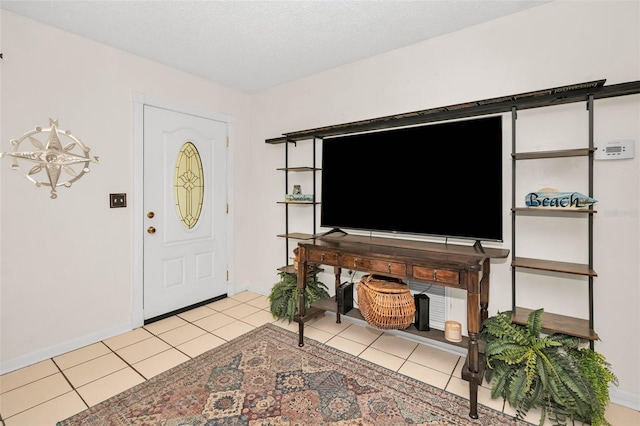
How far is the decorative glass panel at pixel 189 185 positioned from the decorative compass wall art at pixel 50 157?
0.90 m

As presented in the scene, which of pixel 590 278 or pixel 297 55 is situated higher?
pixel 297 55

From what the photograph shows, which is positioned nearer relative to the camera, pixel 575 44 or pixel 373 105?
pixel 575 44

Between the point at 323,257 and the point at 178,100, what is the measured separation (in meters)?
2.37

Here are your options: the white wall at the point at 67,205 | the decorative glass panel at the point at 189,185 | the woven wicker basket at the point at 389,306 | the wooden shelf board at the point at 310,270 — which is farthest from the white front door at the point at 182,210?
the woven wicker basket at the point at 389,306

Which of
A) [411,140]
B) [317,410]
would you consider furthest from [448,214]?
[317,410]

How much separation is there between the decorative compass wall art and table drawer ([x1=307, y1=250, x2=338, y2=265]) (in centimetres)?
197

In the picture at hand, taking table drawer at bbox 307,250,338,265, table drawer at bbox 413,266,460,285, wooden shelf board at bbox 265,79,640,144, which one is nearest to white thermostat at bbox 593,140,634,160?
wooden shelf board at bbox 265,79,640,144

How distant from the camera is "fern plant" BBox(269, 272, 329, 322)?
3016 millimetres

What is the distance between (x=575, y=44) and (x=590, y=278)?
1557 mm

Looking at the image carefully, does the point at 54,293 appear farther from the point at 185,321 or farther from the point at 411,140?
the point at 411,140

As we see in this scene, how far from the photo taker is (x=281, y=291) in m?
3.13

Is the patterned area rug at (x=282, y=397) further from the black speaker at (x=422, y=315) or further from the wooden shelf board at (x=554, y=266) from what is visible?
the wooden shelf board at (x=554, y=266)

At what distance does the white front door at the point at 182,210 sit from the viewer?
310 centimetres

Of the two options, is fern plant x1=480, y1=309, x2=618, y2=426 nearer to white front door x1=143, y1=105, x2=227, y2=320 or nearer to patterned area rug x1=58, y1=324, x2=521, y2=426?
patterned area rug x1=58, y1=324, x2=521, y2=426
